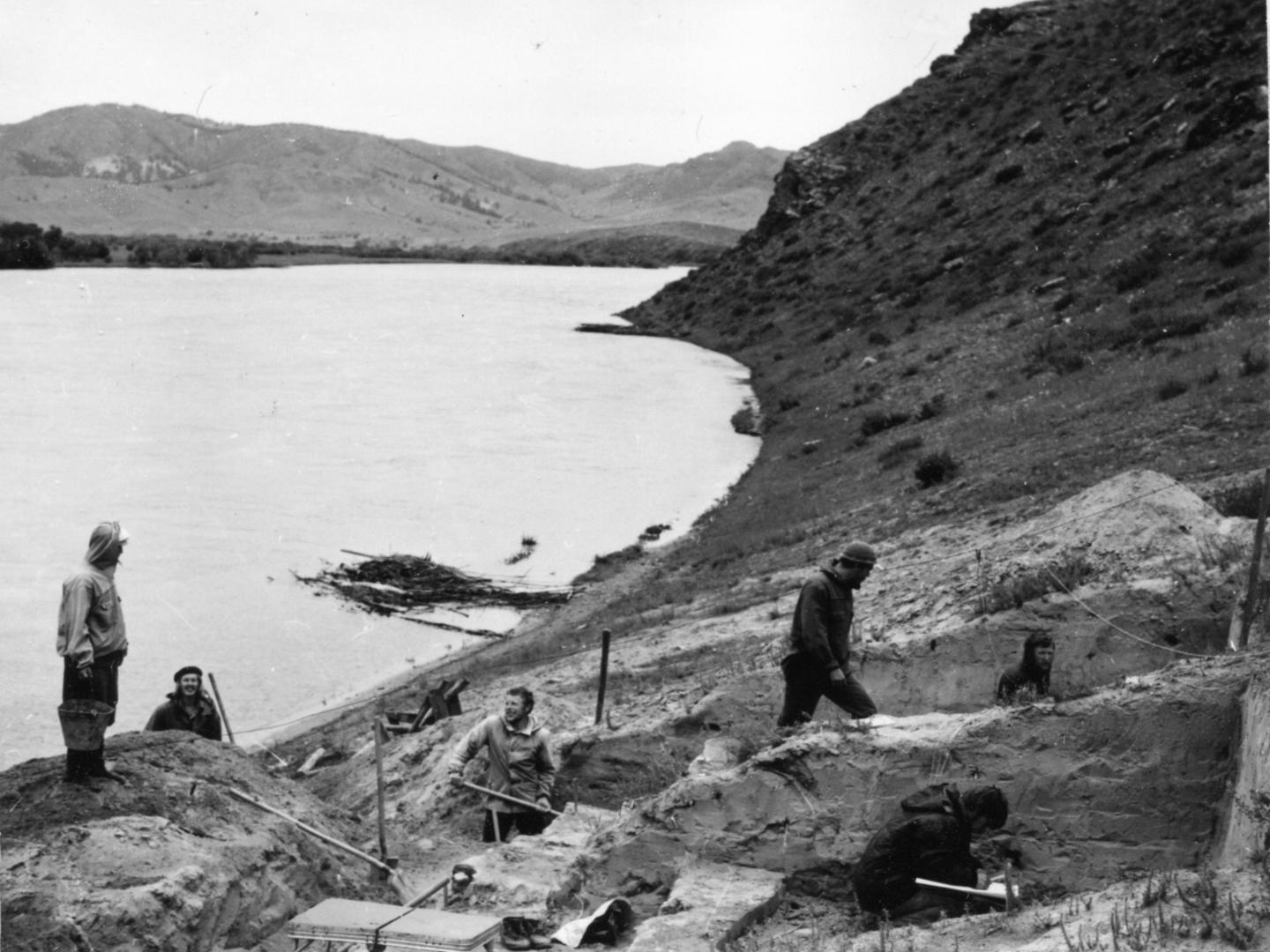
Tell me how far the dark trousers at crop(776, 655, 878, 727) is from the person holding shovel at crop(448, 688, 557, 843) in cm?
263

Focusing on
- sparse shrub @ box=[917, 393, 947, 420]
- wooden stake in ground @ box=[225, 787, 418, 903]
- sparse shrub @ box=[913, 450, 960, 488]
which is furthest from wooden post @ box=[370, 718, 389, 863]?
sparse shrub @ box=[917, 393, 947, 420]

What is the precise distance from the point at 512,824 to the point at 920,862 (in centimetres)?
570

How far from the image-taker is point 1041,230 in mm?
49062

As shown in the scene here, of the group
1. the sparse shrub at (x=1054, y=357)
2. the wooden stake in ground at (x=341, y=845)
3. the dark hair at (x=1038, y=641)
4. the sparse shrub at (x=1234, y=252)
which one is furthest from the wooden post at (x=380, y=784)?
the sparse shrub at (x=1234, y=252)

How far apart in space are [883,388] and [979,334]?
12.2 ft

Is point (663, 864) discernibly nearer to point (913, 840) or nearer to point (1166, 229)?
point (913, 840)

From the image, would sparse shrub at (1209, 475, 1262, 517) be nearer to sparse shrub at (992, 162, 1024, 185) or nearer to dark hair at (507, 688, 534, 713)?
dark hair at (507, 688, 534, 713)

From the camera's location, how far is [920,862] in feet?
30.2

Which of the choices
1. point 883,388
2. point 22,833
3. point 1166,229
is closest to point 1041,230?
point 1166,229

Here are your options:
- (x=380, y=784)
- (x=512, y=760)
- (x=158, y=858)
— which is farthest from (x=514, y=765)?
(x=158, y=858)

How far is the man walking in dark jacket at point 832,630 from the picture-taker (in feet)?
38.1

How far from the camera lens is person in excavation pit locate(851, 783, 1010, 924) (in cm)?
914

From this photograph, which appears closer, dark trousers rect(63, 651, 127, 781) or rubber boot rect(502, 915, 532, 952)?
rubber boot rect(502, 915, 532, 952)

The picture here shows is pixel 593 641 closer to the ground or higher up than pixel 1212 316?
closer to the ground
